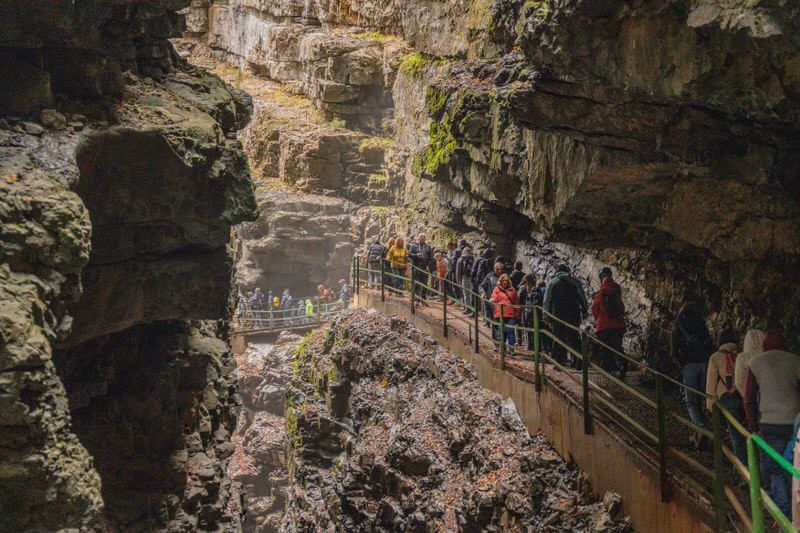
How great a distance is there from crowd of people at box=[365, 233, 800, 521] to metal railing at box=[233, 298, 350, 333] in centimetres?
1463

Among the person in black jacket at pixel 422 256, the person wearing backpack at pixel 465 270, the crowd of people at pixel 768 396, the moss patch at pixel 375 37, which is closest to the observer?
the crowd of people at pixel 768 396

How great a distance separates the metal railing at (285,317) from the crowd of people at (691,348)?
48.0ft

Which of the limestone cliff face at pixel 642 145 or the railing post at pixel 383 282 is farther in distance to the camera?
the railing post at pixel 383 282

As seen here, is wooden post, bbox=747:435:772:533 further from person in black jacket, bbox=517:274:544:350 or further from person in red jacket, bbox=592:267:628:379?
person in black jacket, bbox=517:274:544:350

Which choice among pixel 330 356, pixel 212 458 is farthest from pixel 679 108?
pixel 330 356

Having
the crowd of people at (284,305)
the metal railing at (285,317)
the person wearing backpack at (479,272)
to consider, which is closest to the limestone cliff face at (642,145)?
the person wearing backpack at (479,272)

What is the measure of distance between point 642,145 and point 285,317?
27.8 m

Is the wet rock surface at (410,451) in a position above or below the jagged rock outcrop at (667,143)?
below

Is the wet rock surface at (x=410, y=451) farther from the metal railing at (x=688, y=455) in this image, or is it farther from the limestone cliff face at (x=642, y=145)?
the limestone cliff face at (x=642, y=145)

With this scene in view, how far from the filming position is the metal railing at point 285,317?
36375 millimetres

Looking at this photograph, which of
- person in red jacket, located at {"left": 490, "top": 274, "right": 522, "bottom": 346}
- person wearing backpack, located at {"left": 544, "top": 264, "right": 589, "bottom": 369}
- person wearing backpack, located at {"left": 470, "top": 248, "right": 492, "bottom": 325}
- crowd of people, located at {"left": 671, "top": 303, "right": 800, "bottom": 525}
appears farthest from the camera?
person wearing backpack, located at {"left": 470, "top": 248, "right": 492, "bottom": 325}

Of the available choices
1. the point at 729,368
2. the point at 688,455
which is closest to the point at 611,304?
the point at 729,368

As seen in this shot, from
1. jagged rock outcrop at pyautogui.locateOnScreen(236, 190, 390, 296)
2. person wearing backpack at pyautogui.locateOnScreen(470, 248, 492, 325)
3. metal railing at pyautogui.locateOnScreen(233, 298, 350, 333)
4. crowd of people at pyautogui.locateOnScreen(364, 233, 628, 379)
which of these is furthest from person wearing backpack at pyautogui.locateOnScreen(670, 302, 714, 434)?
jagged rock outcrop at pyautogui.locateOnScreen(236, 190, 390, 296)

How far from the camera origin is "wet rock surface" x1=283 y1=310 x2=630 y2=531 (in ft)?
36.5
